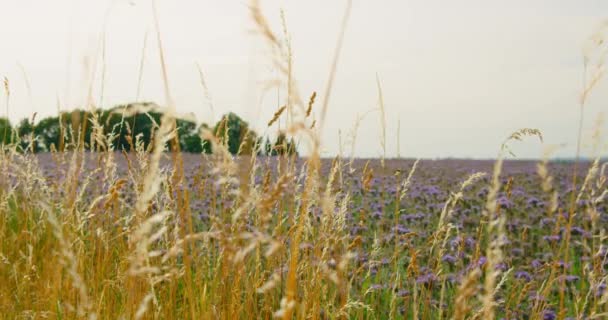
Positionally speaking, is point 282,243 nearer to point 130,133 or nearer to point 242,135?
point 242,135

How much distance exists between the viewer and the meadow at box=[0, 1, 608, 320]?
1515 millimetres

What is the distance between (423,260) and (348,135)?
80.8 inches

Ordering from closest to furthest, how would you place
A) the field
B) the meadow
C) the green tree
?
the meadow < the field < the green tree

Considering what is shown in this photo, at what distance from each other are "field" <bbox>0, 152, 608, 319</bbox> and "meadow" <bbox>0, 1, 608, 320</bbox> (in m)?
0.02

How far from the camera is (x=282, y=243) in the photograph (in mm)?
2477

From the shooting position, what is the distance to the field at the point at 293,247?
1791 mm

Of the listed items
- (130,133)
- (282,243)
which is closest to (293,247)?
(282,243)

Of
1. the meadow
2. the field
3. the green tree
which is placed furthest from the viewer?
the green tree

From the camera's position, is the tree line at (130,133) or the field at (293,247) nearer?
the field at (293,247)

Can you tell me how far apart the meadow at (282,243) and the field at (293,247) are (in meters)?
0.02

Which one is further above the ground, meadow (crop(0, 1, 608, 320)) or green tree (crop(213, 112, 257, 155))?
green tree (crop(213, 112, 257, 155))

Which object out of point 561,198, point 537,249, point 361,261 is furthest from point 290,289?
point 561,198

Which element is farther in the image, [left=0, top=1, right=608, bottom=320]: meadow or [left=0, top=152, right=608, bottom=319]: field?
[left=0, top=152, right=608, bottom=319]: field

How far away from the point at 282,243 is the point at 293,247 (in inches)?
30.3
